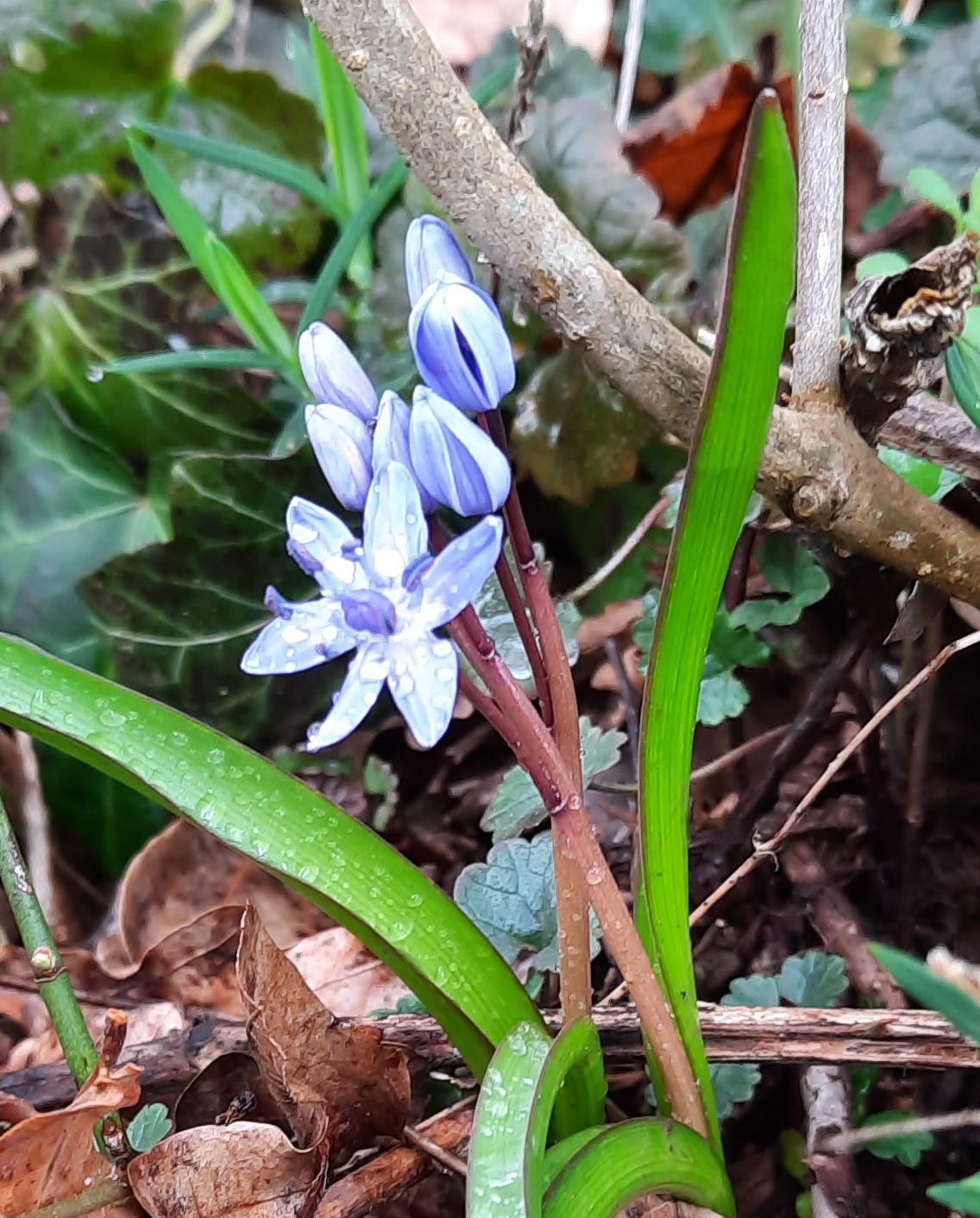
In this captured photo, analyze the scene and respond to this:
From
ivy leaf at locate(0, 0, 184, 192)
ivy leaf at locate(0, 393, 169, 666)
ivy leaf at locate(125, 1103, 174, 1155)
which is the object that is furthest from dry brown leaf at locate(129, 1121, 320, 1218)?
ivy leaf at locate(0, 0, 184, 192)

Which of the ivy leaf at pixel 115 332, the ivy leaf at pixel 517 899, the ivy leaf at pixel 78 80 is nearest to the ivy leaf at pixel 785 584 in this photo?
the ivy leaf at pixel 517 899

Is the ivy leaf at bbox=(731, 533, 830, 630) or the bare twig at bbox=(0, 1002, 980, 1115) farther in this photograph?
the ivy leaf at bbox=(731, 533, 830, 630)

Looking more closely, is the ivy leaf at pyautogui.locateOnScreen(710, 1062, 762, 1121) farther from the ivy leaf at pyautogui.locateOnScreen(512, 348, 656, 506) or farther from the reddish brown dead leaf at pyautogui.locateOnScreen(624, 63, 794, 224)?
the reddish brown dead leaf at pyautogui.locateOnScreen(624, 63, 794, 224)

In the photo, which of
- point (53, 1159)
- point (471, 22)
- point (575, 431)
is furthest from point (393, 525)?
point (471, 22)

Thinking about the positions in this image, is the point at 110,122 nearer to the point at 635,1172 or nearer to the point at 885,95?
the point at 885,95

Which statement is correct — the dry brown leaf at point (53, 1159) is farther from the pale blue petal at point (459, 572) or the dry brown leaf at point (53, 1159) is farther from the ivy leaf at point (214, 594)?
the ivy leaf at point (214, 594)

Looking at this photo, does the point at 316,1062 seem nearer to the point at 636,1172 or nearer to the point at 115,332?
the point at 636,1172

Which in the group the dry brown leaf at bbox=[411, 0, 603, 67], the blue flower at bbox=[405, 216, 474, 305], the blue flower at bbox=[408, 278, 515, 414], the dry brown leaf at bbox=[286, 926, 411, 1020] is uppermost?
the dry brown leaf at bbox=[411, 0, 603, 67]
